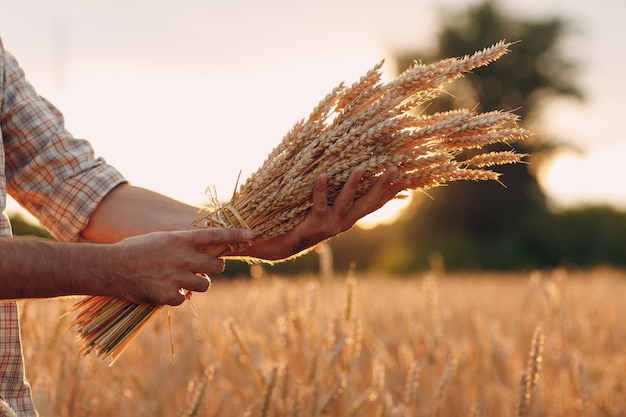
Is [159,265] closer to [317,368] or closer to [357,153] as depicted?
[357,153]

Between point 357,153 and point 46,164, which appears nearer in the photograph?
point 357,153

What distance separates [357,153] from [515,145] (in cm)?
2411

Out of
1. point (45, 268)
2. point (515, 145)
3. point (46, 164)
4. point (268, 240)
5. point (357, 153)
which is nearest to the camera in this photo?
point (45, 268)

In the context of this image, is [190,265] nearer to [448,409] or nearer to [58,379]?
[58,379]

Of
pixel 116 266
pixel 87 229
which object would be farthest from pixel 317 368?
pixel 116 266

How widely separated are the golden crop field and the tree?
19.8 m

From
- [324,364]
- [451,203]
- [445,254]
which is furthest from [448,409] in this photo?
[451,203]

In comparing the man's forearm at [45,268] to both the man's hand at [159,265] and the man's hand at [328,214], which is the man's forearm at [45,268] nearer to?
the man's hand at [159,265]

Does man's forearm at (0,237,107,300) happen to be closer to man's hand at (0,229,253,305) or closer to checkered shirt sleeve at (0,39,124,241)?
man's hand at (0,229,253,305)

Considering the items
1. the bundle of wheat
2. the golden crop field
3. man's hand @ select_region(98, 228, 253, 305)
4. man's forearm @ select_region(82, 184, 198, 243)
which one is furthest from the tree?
man's hand @ select_region(98, 228, 253, 305)

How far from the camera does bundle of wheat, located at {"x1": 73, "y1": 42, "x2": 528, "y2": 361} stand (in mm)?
1631

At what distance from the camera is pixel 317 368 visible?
2445mm

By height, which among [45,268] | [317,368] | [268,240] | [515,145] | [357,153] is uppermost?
[515,145]

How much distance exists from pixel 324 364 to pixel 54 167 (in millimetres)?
1134
